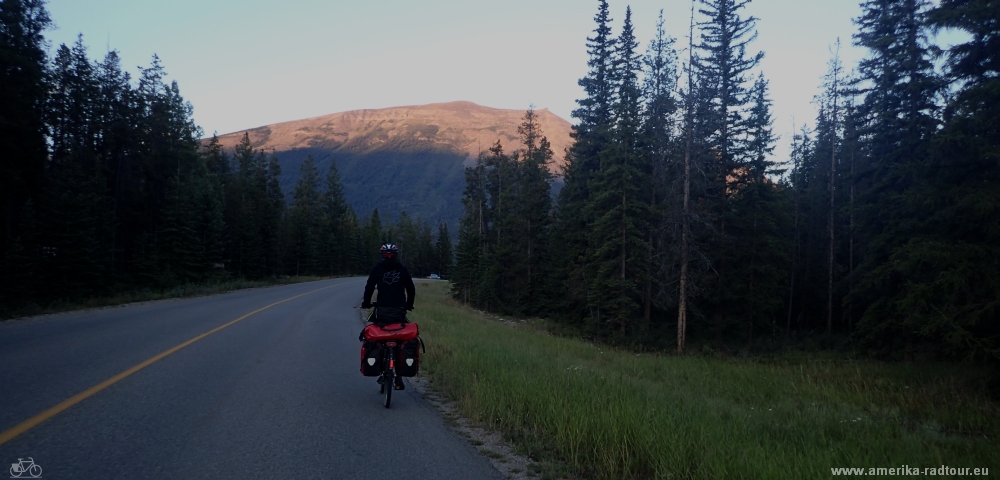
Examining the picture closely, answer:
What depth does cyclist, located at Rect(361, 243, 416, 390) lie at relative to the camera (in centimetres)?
761

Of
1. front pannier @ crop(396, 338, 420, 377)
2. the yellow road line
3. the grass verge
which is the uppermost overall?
front pannier @ crop(396, 338, 420, 377)

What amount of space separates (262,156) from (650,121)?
6501cm

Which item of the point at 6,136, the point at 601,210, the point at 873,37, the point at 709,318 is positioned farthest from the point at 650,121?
the point at 6,136

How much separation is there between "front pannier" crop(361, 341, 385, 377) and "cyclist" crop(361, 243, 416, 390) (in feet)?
1.11

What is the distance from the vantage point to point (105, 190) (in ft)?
125

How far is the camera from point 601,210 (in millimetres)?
27875

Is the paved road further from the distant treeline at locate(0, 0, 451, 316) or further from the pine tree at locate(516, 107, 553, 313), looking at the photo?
the pine tree at locate(516, 107, 553, 313)

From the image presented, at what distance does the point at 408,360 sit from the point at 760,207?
2634 cm

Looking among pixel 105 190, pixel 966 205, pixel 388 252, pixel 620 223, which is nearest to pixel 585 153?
pixel 620 223

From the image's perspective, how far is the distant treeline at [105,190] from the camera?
29.2 metres

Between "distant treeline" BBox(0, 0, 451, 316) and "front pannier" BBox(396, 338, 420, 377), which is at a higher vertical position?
"distant treeline" BBox(0, 0, 451, 316)

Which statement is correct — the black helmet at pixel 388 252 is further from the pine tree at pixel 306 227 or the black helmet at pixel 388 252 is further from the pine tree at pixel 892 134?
the pine tree at pixel 306 227

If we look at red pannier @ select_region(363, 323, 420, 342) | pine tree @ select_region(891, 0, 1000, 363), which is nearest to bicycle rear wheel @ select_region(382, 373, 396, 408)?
red pannier @ select_region(363, 323, 420, 342)

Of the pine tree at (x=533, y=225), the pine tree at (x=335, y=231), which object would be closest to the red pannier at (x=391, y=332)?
the pine tree at (x=533, y=225)
